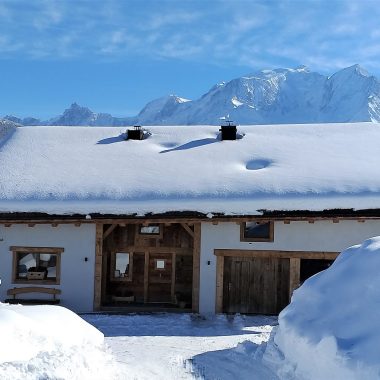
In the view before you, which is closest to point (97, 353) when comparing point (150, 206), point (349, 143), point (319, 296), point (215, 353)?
point (215, 353)

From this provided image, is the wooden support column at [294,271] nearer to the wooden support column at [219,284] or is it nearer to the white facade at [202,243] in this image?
the white facade at [202,243]

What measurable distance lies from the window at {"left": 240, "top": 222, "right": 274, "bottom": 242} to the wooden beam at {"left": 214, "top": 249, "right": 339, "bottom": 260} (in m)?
0.35

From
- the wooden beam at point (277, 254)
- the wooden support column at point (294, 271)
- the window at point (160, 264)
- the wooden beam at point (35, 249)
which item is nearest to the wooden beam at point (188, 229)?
the wooden beam at point (277, 254)

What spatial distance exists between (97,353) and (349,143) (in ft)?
39.3

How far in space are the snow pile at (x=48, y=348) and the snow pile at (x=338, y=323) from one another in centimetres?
285

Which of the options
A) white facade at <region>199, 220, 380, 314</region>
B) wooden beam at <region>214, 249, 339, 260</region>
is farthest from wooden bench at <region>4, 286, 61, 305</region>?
wooden beam at <region>214, 249, 339, 260</region>

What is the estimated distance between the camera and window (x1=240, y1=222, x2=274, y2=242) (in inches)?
537

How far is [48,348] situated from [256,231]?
26.3ft

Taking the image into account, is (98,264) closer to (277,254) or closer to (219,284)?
(219,284)

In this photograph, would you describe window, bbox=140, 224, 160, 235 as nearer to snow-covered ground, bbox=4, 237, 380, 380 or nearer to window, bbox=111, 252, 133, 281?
window, bbox=111, 252, 133, 281

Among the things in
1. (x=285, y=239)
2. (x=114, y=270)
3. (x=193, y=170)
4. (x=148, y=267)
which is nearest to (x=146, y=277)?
(x=148, y=267)

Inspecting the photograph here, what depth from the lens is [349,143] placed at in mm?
16953

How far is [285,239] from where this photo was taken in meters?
13.5

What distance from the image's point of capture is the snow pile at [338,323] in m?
6.26
